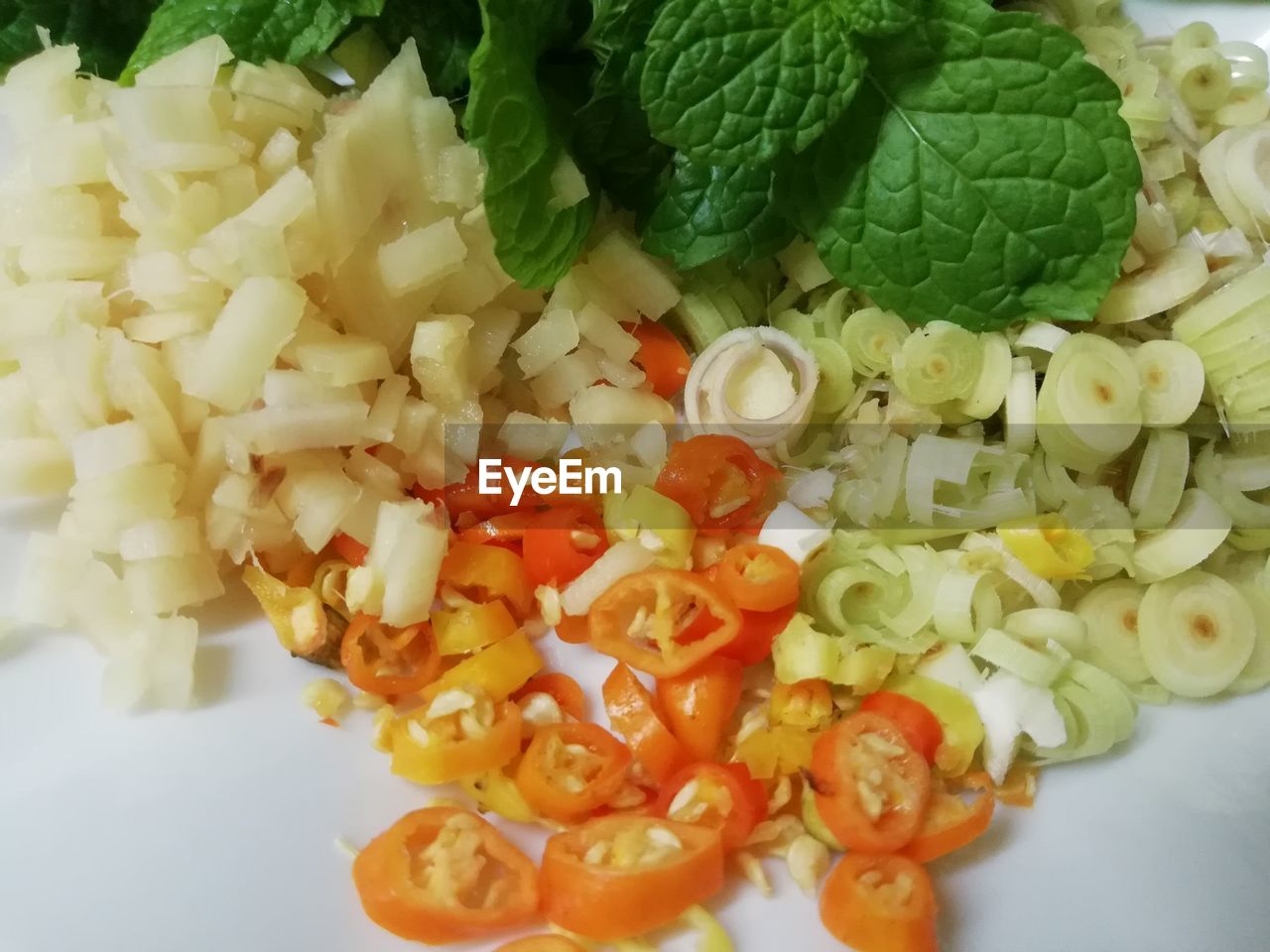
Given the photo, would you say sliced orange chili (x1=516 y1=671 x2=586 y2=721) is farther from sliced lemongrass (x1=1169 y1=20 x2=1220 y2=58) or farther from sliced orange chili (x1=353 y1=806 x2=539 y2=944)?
sliced lemongrass (x1=1169 y1=20 x2=1220 y2=58)

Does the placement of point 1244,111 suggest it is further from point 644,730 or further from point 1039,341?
point 644,730

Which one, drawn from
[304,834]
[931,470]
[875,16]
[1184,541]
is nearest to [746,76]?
[875,16]

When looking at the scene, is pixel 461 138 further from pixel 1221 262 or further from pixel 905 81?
pixel 1221 262

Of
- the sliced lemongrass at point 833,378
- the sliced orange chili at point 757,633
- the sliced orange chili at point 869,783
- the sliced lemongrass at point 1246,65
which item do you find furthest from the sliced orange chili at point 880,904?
the sliced lemongrass at point 1246,65

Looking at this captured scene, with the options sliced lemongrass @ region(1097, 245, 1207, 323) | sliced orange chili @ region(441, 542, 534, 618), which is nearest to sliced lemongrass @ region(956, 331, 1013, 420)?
sliced lemongrass @ region(1097, 245, 1207, 323)

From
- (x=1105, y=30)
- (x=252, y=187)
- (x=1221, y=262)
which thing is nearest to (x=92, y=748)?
(x=252, y=187)

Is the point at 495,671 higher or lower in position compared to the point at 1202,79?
lower

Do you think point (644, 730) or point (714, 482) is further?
point (714, 482)
